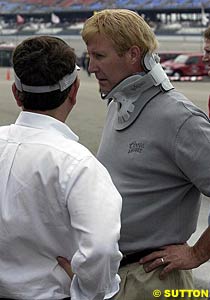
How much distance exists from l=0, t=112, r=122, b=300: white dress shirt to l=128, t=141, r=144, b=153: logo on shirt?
364 mm

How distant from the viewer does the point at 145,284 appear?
8.05 feet

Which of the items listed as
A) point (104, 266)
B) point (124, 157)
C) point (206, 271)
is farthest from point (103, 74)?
point (206, 271)

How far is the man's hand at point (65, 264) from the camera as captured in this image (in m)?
2.02

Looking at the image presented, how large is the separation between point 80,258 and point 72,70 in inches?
24.0

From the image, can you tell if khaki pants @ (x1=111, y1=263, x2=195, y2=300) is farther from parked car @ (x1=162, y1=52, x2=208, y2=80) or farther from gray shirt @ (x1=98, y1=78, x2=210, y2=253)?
parked car @ (x1=162, y1=52, x2=208, y2=80)

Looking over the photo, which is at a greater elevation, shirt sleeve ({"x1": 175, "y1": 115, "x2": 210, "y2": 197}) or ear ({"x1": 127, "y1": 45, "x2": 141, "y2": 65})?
ear ({"x1": 127, "y1": 45, "x2": 141, "y2": 65})

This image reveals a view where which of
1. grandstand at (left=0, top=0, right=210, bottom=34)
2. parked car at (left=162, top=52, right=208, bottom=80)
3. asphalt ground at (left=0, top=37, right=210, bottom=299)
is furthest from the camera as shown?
grandstand at (left=0, top=0, right=210, bottom=34)

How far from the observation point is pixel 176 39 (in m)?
75.1

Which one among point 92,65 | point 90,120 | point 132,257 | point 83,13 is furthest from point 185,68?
point 83,13

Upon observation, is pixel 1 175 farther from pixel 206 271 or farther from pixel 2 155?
pixel 206 271

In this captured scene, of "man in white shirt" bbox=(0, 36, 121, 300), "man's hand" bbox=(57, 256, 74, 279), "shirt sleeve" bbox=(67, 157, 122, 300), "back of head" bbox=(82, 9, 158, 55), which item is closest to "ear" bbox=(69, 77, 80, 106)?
"man in white shirt" bbox=(0, 36, 121, 300)

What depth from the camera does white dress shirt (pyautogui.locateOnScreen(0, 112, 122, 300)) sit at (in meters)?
1.91

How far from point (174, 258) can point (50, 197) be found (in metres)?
0.69

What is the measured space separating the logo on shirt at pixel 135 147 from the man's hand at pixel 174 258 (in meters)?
0.39
